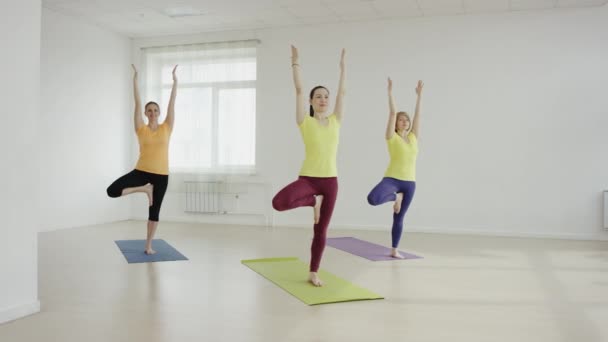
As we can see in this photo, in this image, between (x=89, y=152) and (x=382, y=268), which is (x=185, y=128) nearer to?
(x=89, y=152)

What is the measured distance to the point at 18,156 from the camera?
278cm

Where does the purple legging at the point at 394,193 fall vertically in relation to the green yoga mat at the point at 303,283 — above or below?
above

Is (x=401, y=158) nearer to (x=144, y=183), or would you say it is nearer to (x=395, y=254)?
(x=395, y=254)

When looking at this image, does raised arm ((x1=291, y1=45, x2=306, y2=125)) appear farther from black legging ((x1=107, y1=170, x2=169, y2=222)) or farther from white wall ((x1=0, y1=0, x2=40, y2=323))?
black legging ((x1=107, y1=170, x2=169, y2=222))

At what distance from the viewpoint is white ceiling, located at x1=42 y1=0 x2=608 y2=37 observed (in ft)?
20.6

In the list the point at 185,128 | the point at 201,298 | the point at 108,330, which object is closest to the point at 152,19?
the point at 185,128

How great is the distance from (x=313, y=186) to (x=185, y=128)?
4.86m

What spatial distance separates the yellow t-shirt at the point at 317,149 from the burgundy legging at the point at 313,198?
0.16 feet

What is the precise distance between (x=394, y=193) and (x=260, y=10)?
134 inches

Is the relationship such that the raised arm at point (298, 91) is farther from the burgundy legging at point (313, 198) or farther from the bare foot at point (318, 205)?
the bare foot at point (318, 205)

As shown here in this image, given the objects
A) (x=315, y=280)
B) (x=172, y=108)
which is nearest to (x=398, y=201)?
(x=315, y=280)

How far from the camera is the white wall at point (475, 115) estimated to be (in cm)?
626

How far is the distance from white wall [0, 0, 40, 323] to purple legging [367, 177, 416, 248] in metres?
2.71

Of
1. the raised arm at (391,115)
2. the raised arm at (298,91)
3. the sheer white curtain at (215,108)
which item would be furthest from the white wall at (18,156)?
the sheer white curtain at (215,108)
